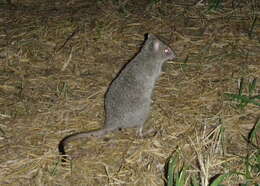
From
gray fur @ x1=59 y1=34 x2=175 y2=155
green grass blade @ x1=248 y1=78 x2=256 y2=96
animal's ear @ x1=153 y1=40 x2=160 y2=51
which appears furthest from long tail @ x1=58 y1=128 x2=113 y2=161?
green grass blade @ x1=248 y1=78 x2=256 y2=96

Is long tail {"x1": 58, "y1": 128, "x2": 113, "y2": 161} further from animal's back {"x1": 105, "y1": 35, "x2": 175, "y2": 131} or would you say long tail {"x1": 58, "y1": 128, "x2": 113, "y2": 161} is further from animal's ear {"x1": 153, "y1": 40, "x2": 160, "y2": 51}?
animal's ear {"x1": 153, "y1": 40, "x2": 160, "y2": 51}

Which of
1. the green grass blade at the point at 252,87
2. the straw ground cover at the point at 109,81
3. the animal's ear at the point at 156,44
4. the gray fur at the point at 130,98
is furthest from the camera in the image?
the green grass blade at the point at 252,87

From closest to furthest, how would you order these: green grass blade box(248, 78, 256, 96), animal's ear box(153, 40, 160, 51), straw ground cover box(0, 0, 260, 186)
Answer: straw ground cover box(0, 0, 260, 186) → animal's ear box(153, 40, 160, 51) → green grass blade box(248, 78, 256, 96)

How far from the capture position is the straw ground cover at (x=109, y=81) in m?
3.07

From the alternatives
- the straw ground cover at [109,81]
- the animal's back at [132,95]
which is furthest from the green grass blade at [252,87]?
the animal's back at [132,95]

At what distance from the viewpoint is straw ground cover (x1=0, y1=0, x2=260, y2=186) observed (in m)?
3.07

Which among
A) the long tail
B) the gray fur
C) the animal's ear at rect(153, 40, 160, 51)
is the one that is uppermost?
the animal's ear at rect(153, 40, 160, 51)

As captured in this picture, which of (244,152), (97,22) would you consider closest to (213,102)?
(244,152)

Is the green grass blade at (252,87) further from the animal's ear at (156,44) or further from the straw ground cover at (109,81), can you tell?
the animal's ear at (156,44)

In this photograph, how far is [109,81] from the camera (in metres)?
4.19

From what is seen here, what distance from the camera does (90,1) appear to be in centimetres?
591

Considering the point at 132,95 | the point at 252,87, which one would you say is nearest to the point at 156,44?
the point at 132,95

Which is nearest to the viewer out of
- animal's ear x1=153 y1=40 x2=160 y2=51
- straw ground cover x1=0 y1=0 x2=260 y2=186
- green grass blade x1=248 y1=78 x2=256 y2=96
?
straw ground cover x1=0 y1=0 x2=260 y2=186

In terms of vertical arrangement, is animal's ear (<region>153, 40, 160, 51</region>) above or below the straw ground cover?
above
